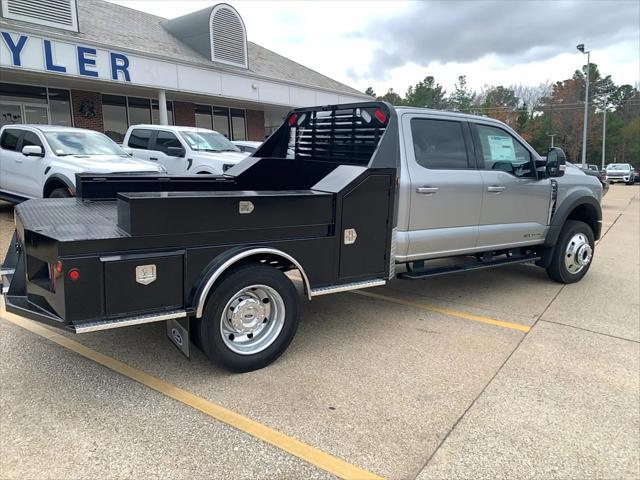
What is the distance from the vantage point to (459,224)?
17.2ft

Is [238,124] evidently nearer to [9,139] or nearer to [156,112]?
[156,112]

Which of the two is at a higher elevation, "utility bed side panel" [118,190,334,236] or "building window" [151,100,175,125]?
"building window" [151,100,175,125]

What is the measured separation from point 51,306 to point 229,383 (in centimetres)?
131

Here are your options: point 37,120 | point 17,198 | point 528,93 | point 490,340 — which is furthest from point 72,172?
point 528,93

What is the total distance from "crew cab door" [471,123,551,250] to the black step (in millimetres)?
209

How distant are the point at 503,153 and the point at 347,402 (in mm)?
3682

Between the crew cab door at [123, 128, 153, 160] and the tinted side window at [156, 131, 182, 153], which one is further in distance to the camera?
the crew cab door at [123, 128, 153, 160]

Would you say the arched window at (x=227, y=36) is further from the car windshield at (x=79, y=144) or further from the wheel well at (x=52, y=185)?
the wheel well at (x=52, y=185)

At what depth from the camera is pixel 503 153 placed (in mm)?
5734

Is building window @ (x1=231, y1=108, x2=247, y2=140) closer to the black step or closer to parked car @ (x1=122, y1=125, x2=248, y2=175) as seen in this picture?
parked car @ (x1=122, y1=125, x2=248, y2=175)

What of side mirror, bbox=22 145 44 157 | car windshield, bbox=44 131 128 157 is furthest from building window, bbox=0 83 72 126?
side mirror, bbox=22 145 44 157

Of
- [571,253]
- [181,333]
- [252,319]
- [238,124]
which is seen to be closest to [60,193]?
[181,333]

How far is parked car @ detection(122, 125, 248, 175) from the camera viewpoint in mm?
10734

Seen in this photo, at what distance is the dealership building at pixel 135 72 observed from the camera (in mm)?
14336
